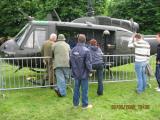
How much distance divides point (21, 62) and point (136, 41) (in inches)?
158

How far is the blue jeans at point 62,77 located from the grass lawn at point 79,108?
283mm

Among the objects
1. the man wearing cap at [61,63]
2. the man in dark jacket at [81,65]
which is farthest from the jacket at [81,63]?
the man wearing cap at [61,63]

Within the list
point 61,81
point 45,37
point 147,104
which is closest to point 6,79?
point 45,37

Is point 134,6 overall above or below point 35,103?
above

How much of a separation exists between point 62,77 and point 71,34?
3689mm

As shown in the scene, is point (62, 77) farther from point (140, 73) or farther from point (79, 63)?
point (140, 73)

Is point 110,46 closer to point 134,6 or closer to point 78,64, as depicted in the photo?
point 78,64

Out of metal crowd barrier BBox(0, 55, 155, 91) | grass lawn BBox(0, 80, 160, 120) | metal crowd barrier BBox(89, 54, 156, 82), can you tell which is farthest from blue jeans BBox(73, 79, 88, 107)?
metal crowd barrier BBox(89, 54, 156, 82)

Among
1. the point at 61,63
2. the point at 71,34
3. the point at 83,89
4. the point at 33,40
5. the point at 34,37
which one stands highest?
the point at 71,34

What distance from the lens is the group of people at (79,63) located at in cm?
1042

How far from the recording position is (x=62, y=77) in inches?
467

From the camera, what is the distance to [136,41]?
12641 millimetres

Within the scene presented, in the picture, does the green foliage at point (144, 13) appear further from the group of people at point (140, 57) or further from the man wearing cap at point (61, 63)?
the man wearing cap at point (61, 63)

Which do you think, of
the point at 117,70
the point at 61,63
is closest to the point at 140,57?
the point at 61,63
